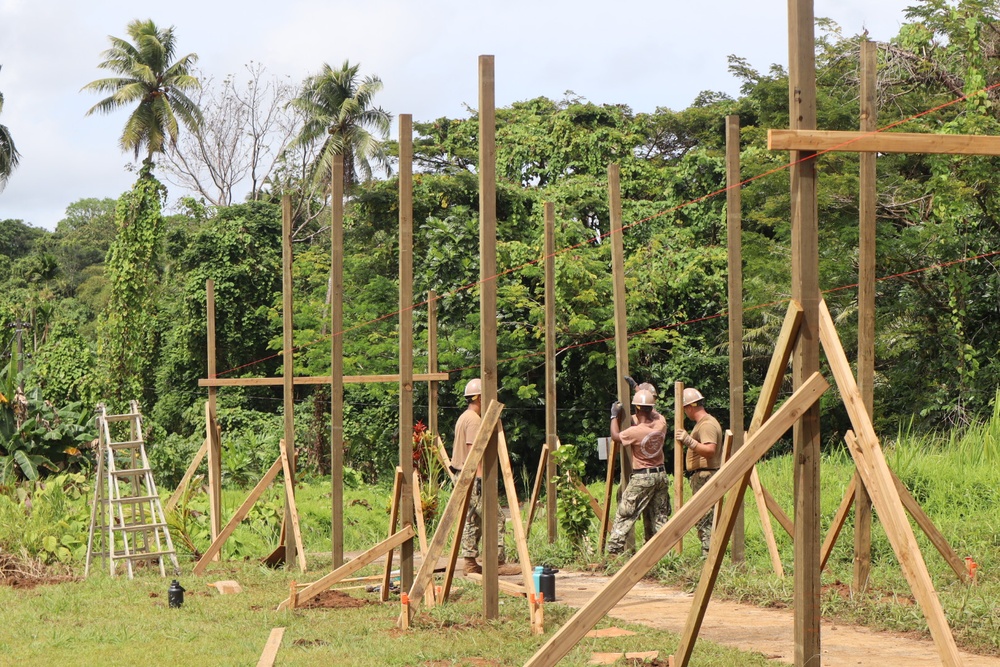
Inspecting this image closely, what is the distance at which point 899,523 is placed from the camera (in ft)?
17.3

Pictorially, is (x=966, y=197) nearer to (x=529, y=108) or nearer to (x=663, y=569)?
(x=663, y=569)

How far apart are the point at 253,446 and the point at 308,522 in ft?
23.0

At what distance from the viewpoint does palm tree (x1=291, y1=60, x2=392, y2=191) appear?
115ft

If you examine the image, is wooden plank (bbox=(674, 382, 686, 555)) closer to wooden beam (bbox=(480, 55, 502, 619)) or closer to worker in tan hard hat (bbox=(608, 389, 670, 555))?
worker in tan hard hat (bbox=(608, 389, 670, 555))

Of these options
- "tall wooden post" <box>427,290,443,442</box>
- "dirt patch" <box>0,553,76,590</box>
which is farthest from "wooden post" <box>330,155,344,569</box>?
"dirt patch" <box>0,553,76,590</box>

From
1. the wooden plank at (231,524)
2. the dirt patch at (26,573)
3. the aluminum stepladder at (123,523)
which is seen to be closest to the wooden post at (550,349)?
the wooden plank at (231,524)

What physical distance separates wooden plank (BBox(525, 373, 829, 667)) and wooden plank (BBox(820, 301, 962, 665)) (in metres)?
0.15

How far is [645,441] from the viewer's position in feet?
36.5

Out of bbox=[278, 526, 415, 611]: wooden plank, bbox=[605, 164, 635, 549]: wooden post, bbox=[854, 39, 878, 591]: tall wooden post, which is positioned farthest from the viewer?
bbox=[605, 164, 635, 549]: wooden post

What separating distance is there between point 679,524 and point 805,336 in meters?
1.13

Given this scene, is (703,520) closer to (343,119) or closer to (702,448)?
(702,448)

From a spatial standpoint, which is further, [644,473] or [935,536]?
[644,473]

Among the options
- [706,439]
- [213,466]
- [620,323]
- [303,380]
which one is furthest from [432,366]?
[706,439]

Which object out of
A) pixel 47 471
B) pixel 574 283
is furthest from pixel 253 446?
pixel 574 283
